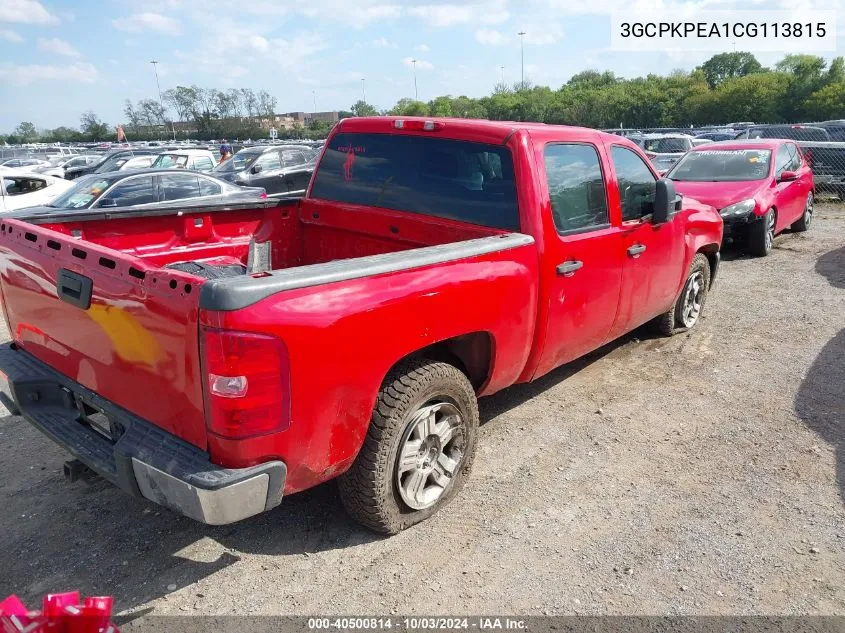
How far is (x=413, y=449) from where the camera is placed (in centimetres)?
317

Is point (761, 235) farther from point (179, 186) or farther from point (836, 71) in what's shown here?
point (836, 71)

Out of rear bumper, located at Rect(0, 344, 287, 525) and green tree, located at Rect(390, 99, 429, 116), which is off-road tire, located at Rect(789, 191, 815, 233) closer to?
rear bumper, located at Rect(0, 344, 287, 525)

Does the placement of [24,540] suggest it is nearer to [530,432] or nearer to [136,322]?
[136,322]

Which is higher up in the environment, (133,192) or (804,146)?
(804,146)

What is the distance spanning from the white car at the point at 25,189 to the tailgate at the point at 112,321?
10940 millimetres

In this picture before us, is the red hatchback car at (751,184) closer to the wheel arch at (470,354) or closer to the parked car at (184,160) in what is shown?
the wheel arch at (470,354)

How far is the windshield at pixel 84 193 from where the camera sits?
9914 mm

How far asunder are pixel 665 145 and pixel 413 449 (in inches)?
817

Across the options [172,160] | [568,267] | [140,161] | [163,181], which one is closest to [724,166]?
[568,267]

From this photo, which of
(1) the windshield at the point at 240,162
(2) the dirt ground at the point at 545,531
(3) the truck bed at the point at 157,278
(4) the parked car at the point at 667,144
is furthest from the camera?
(4) the parked car at the point at 667,144

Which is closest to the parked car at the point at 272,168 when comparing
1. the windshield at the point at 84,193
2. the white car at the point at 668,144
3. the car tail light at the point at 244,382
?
the windshield at the point at 84,193

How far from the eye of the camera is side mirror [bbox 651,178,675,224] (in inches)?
179

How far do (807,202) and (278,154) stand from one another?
12.1 meters

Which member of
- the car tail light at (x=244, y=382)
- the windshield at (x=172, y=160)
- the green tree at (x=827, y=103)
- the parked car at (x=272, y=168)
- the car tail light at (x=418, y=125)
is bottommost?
the car tail light at (x=244, y=382)
